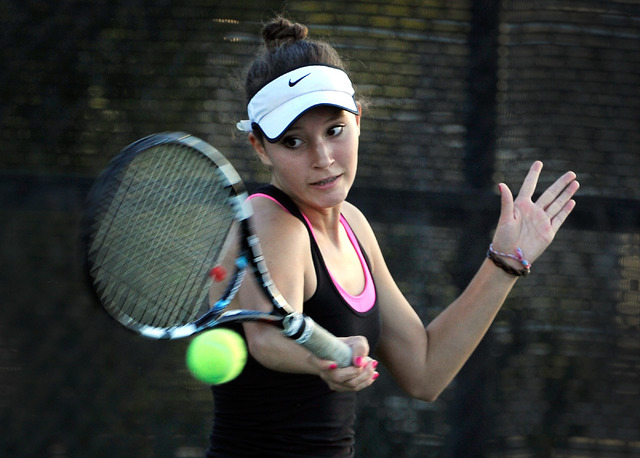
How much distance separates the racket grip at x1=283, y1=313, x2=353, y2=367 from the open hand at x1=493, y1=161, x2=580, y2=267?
58cm

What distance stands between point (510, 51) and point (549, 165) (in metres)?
0.37

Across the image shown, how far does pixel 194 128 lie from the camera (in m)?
2.68

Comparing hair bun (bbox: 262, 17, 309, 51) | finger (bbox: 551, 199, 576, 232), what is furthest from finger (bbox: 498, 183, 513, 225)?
hair bun (bbox: 262, 17, 309, 51)

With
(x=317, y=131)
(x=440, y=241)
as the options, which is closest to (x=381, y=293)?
(x=317, y=131)

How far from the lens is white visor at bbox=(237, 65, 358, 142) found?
167cm

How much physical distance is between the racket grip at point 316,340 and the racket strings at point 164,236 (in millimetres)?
227

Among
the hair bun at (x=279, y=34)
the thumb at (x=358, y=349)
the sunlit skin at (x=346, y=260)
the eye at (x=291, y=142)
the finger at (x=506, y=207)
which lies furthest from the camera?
the finger at (x=506, y=207)

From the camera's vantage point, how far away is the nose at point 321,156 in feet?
5.55

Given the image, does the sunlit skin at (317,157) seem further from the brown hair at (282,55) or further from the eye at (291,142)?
the brown hair at (282,55)

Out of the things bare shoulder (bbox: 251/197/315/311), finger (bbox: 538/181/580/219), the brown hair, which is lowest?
bare shoulder (bbox: 251/197/315/311)

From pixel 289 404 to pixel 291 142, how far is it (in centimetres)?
50

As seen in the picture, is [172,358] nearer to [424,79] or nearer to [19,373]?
[19,373]

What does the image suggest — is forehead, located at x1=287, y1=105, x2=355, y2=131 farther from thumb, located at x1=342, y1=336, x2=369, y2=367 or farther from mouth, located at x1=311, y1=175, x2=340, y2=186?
thumb, located at x1=342, y1=336, x2=369, y2=367

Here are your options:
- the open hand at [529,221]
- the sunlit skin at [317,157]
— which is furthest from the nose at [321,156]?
→ the open hand at [529,221]
